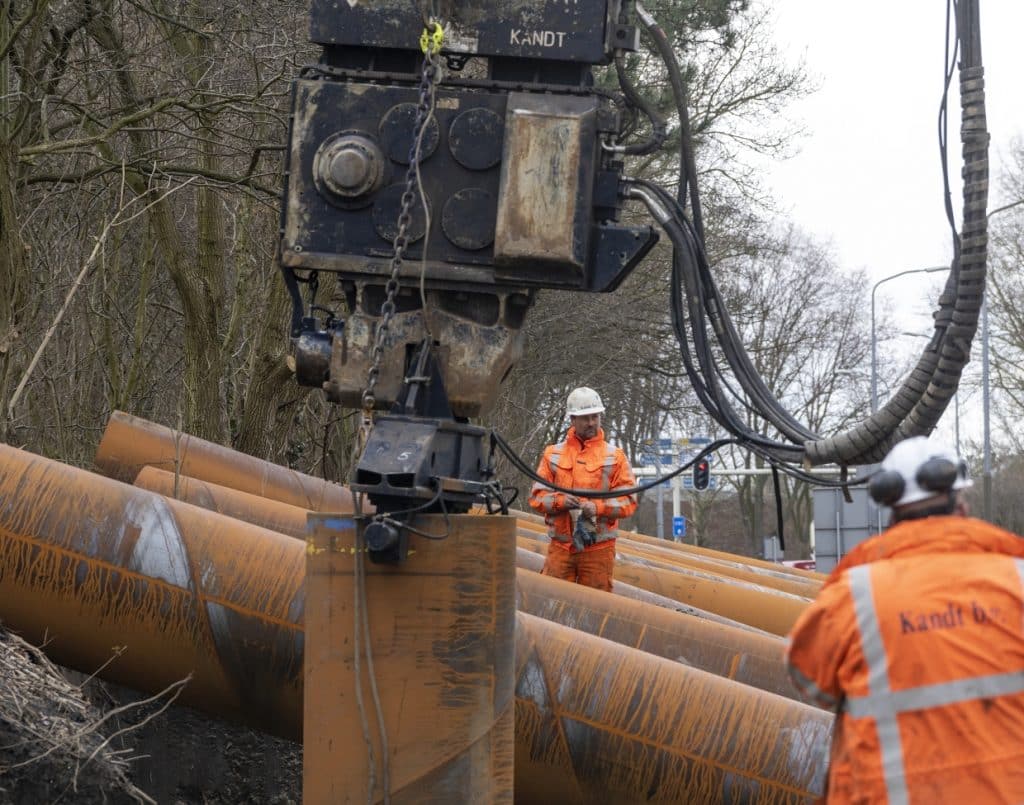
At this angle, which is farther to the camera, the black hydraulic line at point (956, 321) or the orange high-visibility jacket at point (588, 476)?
the orange high-visibility jacket at point (588, 476)

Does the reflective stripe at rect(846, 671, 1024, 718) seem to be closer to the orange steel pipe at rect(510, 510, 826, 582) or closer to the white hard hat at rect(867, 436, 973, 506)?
the white hard hat at rect(867, 436, 973, 506)

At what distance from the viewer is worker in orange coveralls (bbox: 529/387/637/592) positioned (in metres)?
9.27

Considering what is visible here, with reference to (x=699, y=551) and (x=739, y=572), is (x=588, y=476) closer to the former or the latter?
(x=739, y=572)

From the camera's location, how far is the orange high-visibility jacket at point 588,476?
362 inches

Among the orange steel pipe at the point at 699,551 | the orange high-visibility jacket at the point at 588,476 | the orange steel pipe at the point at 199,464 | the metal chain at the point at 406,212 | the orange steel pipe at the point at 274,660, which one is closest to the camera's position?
the metal chain at the point at 406,212

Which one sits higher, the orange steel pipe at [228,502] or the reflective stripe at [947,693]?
the reflective stripe at [947,693]

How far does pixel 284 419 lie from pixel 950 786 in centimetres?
1252

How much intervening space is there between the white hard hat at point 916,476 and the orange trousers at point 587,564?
18.5 ft

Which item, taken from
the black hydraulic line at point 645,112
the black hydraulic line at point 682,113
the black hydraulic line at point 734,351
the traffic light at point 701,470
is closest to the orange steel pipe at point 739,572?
the traffic light at point 701,470

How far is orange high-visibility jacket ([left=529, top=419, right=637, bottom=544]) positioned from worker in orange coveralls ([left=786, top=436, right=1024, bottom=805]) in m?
5.49

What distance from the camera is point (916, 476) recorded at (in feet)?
12.2

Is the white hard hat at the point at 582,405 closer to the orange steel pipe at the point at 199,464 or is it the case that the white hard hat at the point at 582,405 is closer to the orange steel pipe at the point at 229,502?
the orange steel pipe at the point at 229,502

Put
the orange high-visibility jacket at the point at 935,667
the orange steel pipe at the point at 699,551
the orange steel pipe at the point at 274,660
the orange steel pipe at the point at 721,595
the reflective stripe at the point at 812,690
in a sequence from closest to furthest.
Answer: the orange high-visibility jacket at the point at 935,667, the reflective stripe at the point at 812,690, the orange steel pipe at the point at 274,660, the orange steel pipe at the point at 721,595, the orange steel pipe at the point at 699,551

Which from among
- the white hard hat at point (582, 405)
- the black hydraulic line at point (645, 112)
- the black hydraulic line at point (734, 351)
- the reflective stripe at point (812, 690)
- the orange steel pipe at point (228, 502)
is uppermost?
the black hydraulic line at point (645, 112)
